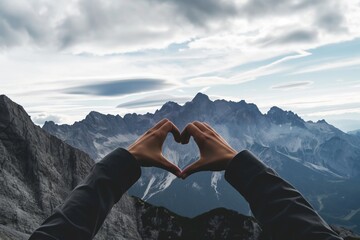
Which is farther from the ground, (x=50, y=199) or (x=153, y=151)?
(x=153, y=151)

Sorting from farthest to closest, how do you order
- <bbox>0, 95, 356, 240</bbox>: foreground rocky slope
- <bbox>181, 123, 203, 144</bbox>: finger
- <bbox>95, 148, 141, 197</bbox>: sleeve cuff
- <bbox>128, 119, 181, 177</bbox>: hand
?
<bbox>0, 95, 356, 240</bbox>: foreground rocky slope
<bbox>181, 123, 203, 144</bbox>: finger
<bbox>128, 119, 181, 177</bbox>: hand
<bbox>95, 148, 141, 197</bbox>: sleeve cuff

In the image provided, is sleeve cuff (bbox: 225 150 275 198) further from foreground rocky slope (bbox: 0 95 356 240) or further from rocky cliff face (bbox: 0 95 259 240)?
rocky cliff face (bbox: 0 95 259 240)

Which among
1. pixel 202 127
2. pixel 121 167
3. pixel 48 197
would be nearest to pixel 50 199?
pixel 48 197

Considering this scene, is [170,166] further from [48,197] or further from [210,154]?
[48,197]

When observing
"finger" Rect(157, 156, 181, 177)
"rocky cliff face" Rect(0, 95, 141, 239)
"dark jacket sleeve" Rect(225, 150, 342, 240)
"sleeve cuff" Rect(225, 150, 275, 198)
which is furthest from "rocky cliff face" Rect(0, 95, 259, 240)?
"dark jacket sleeve" Rect(225, 150, 342, 240)

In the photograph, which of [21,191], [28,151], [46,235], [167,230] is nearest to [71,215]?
[46,235]

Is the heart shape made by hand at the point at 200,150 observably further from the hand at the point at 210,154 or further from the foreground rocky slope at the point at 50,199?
the foreground rocky slope at the point at 50,199

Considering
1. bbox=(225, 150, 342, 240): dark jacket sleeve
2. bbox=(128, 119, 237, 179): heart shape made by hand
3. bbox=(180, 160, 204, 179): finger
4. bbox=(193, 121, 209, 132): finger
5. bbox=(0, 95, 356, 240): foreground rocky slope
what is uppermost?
bbox=(193, 121, 209, 132): finger
